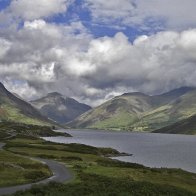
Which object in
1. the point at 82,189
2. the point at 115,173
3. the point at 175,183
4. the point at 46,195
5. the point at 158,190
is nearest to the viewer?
the point at 46,195

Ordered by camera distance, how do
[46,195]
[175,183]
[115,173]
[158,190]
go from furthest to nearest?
[115,173] < [175,183] < [158,190] < [46,195]

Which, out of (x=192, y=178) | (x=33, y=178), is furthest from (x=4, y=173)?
(x=192, y=178)

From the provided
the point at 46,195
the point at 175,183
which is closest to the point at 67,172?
the point at 175,183

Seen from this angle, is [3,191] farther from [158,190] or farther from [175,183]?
[175,183]

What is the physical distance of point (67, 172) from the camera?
95938 mm

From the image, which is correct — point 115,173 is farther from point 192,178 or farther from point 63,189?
point 63,189

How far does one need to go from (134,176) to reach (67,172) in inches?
630

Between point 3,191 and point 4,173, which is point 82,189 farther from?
point 4,173

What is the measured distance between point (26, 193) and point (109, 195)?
10772mm

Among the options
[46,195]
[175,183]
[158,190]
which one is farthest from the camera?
[175,183]

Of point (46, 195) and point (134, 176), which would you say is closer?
point (46, 195)

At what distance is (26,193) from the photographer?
52.5 meters

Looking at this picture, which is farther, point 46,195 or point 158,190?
point 158,190

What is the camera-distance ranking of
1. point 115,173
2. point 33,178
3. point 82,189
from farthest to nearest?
1. point 115,173
2. point 33,178
3. point 82,189
